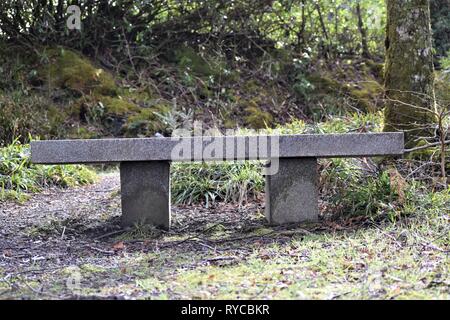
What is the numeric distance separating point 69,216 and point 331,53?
5804 mm

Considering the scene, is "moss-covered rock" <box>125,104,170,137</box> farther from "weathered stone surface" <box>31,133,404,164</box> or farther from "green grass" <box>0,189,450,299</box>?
"green grass" <box>0,189,450,299</box>

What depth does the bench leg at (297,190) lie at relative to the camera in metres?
4.19

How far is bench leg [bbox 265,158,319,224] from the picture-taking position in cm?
419

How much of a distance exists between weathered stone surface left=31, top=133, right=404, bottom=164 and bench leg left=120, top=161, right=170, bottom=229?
0.20 m

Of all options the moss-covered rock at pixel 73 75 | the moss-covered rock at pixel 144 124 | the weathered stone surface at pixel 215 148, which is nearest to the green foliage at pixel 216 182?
the weathered stone surface at pixel 215 148

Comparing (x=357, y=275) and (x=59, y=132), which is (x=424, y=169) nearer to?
(x=357, y=275)

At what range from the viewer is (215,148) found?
391cm

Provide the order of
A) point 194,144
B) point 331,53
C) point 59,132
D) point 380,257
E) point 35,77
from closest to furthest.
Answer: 1. point 380,257
2. point 194,144
3. point 59,132
4. point 35,77
5. point 331,53

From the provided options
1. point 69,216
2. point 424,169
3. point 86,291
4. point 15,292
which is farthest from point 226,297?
point 424,169

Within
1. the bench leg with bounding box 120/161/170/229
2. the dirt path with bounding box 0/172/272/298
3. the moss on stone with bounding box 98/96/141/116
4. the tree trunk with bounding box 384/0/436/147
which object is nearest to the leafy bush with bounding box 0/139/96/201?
the dirt path with bounding box 0/172/272/298

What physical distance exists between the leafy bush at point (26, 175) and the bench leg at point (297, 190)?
A: 2.34 meters

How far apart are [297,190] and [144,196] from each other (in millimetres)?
1032

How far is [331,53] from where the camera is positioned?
9.25 meters

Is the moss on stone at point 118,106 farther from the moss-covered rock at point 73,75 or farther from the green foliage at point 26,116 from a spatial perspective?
the green foliage at point 26,116
